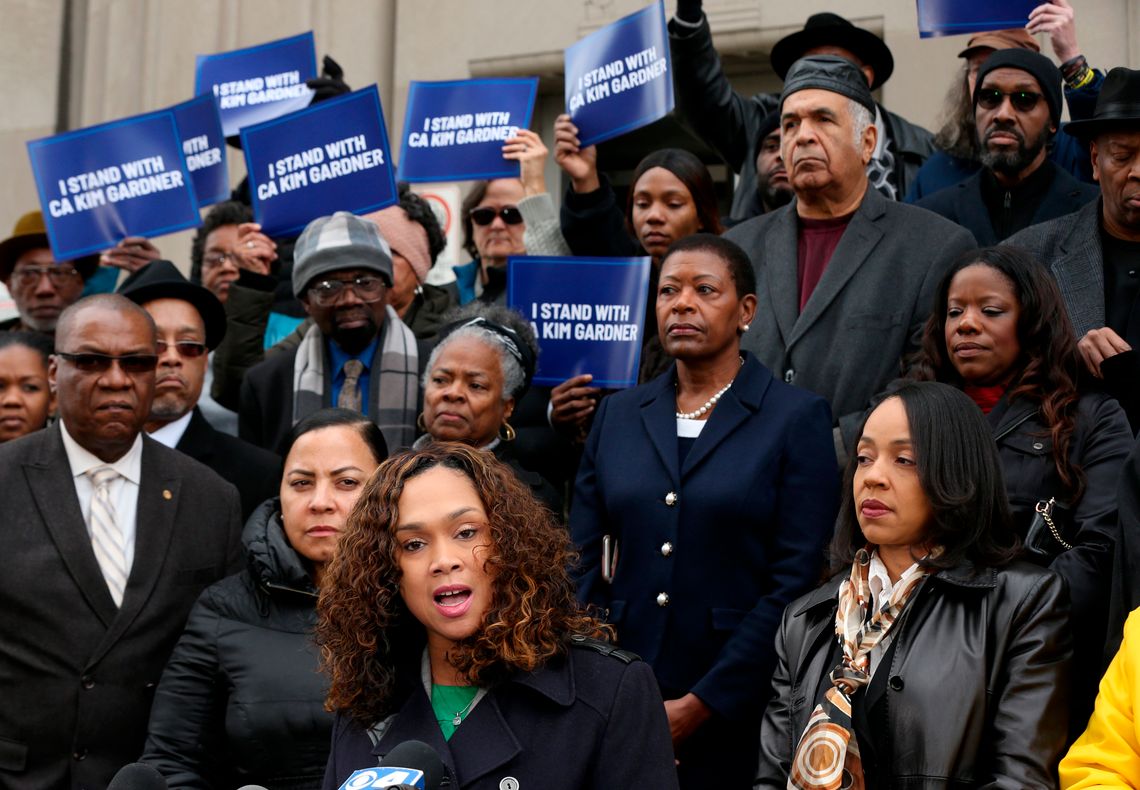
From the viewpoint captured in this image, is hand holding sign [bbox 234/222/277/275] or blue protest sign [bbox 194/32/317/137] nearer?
hand holding sign [bbox 234/222/277/275]

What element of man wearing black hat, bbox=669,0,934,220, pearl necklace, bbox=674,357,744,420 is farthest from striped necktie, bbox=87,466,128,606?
man wearing black hat, bbox=669,0,934,220

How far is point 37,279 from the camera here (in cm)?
847

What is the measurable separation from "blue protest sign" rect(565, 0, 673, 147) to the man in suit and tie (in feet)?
7.17

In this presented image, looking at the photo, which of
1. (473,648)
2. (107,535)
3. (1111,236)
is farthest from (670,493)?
(107,535)

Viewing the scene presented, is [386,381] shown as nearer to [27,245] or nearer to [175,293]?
[175,293]

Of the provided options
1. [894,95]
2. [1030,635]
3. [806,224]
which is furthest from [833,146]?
[894,95]

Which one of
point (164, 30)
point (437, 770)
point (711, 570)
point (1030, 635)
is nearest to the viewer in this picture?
point (437, 770)

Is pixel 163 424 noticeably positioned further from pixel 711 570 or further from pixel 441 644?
pixel 441 644

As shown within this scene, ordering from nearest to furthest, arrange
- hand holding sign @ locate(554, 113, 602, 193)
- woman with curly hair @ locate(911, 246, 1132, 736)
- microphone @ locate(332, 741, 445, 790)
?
microphone @ locate(332, 741, 445, 790) < woman with curly hair @ locate(911, 246, 1132, 736) < hand holding sign @ locate(554, 113, 602, 193)

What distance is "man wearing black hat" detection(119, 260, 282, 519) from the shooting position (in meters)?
6.56

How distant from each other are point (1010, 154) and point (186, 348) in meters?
3.49

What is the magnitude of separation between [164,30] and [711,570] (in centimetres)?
776

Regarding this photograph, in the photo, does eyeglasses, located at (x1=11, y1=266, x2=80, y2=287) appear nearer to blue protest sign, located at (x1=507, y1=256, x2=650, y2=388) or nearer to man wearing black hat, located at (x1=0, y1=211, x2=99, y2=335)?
man wearing black hat, located at (x1=0, y1=211, x2=99, y2=335)

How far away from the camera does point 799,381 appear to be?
5828mm
